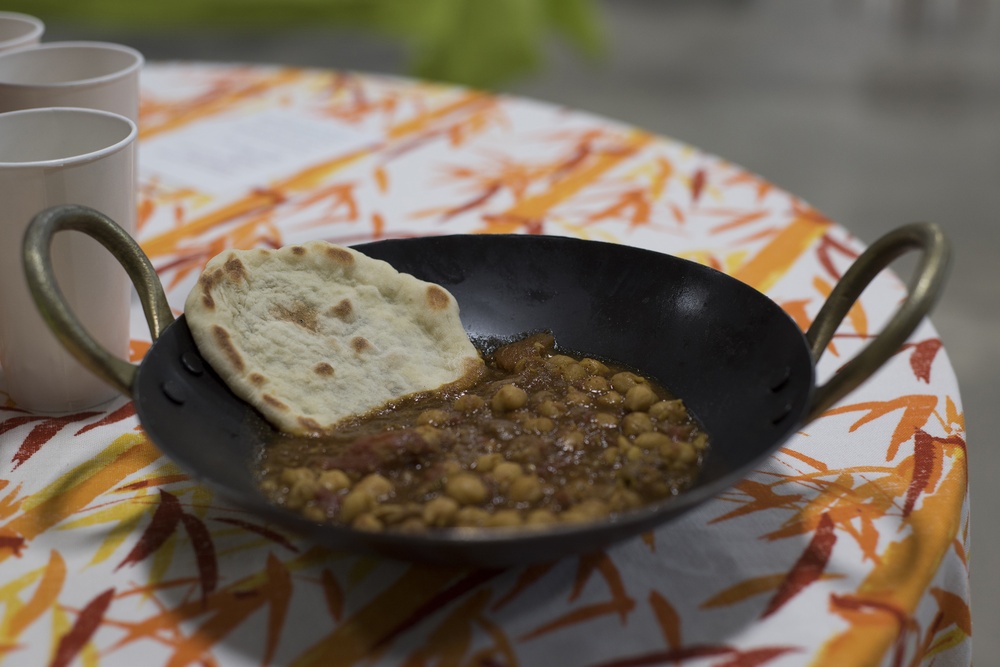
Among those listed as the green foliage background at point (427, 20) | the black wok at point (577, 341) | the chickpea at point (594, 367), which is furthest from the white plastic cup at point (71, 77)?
the green foliage background at point (427, 20)

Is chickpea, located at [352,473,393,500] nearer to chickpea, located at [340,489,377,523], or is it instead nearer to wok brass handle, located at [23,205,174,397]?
chickpea, located at [340,489,377,523]

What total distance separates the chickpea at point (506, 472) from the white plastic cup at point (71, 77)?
2.34ft

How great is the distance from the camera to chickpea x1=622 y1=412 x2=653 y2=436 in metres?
0.81

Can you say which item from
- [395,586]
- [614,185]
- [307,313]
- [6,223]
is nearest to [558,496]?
[395,586]

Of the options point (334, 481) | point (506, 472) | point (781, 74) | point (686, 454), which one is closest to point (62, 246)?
point (334, 481)

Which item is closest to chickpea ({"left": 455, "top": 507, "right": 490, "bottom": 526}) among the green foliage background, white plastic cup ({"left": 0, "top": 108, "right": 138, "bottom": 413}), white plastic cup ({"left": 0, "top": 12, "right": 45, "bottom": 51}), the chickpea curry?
the chickpea curry

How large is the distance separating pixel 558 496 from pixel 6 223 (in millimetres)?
569

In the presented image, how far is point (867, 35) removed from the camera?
5.49 m

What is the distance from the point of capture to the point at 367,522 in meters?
0.69

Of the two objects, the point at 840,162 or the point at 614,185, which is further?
the point at 840,162

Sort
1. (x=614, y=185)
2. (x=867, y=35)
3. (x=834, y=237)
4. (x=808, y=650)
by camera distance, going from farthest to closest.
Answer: (x=867, y=35) < (x=614, y=185) < (x=834, y=237) < (x=808, y=650)

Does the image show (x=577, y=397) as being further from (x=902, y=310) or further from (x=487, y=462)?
(x=902, y=310)

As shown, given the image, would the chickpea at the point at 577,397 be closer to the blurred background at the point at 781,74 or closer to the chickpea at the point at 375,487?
the chickpea at the point at 375,487

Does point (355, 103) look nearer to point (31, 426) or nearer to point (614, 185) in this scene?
point (614, 185)
